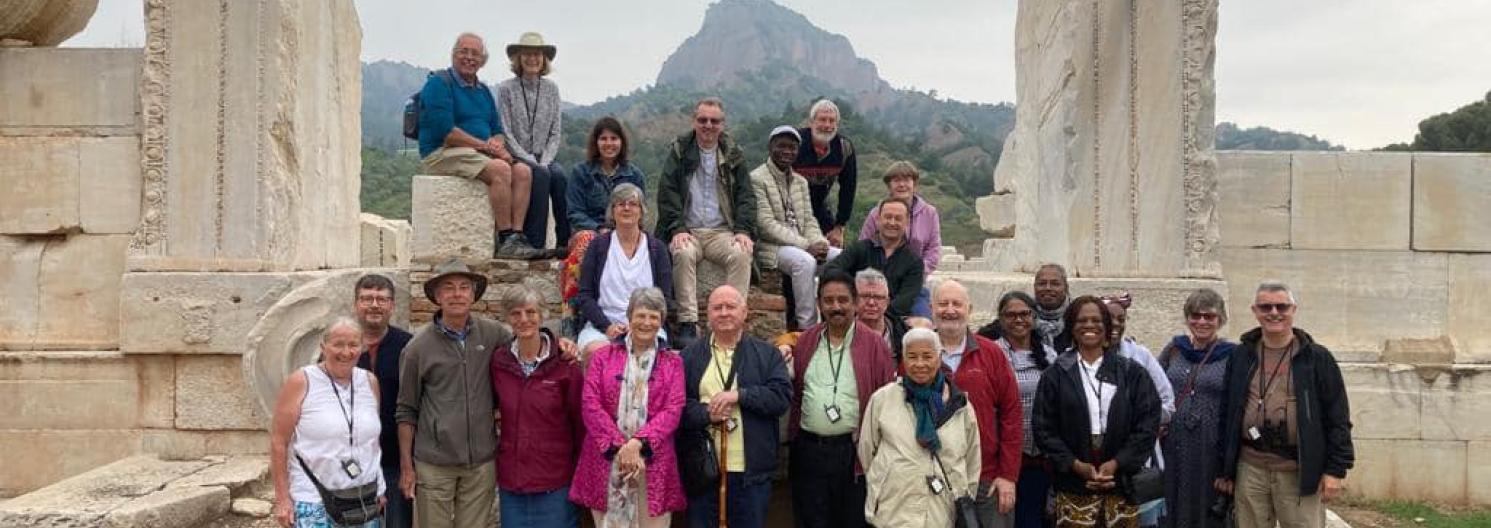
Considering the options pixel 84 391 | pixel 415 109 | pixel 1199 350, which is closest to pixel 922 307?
pixel 1199 350

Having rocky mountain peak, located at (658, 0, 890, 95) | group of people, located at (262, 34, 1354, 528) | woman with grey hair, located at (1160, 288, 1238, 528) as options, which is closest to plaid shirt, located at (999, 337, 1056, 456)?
group of people, located at (262, 34, 1354, 528)

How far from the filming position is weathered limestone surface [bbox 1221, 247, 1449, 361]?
7.67 meters

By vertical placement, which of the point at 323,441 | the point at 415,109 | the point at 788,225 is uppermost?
the point at 415,109

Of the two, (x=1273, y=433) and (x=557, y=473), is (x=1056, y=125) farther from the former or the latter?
(x=557, y=473)

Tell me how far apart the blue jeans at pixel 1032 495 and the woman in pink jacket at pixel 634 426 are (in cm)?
153

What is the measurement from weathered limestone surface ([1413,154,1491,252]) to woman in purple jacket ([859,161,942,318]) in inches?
166

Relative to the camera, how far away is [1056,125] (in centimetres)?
728

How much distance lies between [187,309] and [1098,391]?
18.4 feet

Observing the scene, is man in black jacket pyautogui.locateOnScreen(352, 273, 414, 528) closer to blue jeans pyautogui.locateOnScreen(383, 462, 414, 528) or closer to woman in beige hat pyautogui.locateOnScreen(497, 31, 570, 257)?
blue jeans pyautogui.locateOnScreen(383, 462, 414, 528)

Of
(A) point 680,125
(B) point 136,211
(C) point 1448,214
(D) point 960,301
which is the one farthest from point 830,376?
(A) point 680,125

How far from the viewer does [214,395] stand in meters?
6.84

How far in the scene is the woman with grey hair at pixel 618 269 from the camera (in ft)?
17.1

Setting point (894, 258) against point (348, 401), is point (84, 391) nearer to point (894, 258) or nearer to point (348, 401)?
point (348, 401)

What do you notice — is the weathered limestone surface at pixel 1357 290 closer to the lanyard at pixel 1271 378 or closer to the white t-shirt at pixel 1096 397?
the lanyard at pixel 1271 378
